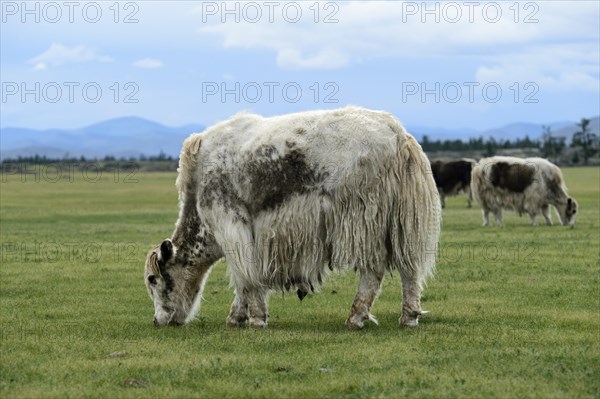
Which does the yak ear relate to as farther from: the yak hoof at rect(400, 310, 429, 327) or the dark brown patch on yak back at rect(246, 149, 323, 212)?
the yak hoof at rect(400, 310, 429, 327)

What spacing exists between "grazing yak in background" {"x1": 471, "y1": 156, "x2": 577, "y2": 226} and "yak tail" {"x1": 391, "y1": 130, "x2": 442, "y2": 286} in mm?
20438

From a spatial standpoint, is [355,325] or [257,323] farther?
[257,323]

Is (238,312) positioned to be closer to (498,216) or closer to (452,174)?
(498,216)

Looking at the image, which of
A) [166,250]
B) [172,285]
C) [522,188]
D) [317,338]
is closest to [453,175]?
[522,188]

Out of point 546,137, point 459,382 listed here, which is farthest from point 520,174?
point 546,137

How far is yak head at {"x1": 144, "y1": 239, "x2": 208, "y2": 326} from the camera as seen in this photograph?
40.4 feet

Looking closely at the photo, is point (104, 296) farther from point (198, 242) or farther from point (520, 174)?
point (520, 174)

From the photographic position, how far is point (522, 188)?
31.5m

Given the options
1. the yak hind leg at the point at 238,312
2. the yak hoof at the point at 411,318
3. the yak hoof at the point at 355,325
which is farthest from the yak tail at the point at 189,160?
the yak hoof at the point at 411,318

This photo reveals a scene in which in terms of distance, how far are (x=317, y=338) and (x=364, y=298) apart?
110 cm

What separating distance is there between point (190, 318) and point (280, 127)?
2.82m

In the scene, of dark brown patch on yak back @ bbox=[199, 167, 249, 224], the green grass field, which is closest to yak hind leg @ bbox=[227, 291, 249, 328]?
the green grass field

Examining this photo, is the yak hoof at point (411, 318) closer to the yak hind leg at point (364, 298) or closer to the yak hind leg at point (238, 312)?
the yak hind leg at point (364, 298)

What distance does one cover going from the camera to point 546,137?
438 ft
